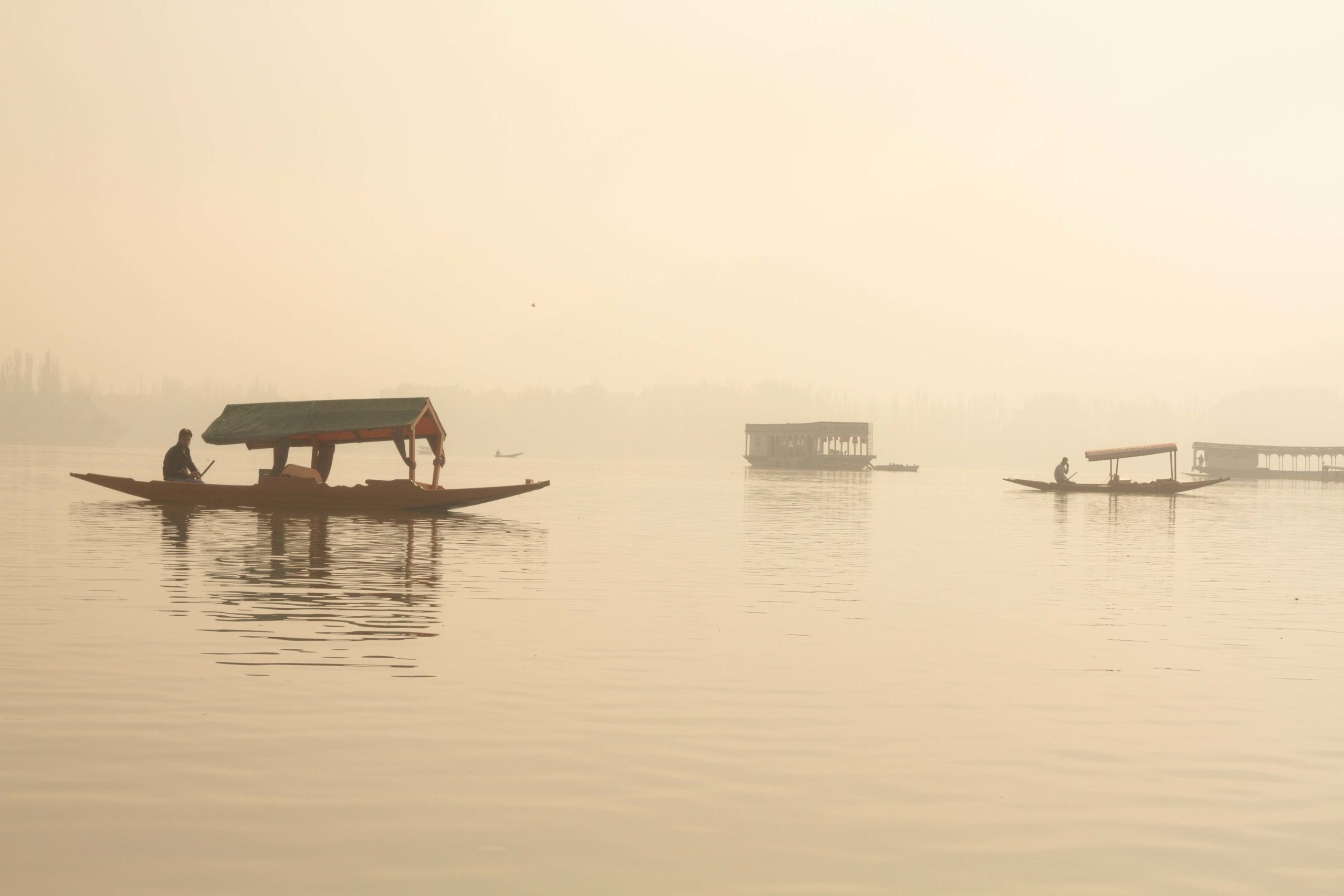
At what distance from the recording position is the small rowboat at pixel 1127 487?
203ft

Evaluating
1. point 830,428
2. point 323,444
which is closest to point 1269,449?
point 830,428

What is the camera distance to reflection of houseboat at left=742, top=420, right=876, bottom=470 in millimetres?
112438

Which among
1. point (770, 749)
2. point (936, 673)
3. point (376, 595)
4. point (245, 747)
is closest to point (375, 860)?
point (245, 747)

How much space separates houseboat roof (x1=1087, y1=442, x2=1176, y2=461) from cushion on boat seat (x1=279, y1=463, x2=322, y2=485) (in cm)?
3700

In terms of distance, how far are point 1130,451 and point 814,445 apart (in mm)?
56222

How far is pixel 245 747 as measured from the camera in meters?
8.37

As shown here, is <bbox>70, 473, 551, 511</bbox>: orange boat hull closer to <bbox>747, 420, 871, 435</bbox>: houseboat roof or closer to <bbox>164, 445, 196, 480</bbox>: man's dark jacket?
<bbox>164, 445, 196, 480</bbox>: man's dark jacket

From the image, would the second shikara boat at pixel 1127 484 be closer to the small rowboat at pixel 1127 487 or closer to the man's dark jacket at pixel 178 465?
the small rowboat at pixel 1127 487

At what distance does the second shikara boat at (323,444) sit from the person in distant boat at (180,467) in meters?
0.56

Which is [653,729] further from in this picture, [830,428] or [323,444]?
[830,428]

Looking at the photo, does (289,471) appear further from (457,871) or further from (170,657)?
(457,871)

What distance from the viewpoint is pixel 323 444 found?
114 ft

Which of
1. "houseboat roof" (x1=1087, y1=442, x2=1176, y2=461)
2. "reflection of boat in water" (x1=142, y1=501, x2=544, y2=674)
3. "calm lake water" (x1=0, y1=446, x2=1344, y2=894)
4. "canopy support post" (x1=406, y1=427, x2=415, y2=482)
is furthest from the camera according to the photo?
"houseboat roof" (x1=1087, y1=442, x2=1176, y2=461)

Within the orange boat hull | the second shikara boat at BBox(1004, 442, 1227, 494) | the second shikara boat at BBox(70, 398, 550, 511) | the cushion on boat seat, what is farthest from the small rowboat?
the cushion on boat seat
